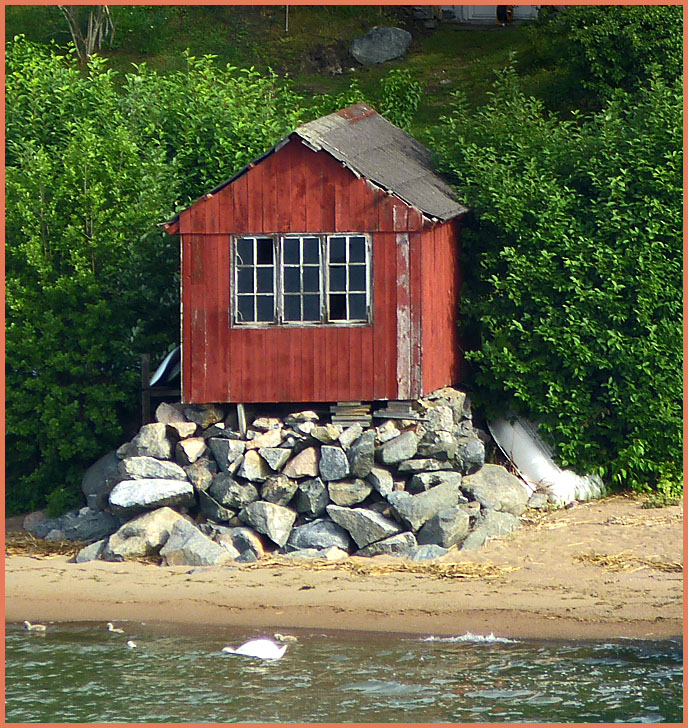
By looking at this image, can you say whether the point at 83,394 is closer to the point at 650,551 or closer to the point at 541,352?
the point at 541,352

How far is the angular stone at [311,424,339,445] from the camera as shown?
51.9 feet

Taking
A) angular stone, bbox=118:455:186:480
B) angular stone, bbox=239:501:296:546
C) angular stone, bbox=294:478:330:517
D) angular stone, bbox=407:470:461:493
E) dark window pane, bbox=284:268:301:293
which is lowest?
angular stone, bbox=239:501:296:546

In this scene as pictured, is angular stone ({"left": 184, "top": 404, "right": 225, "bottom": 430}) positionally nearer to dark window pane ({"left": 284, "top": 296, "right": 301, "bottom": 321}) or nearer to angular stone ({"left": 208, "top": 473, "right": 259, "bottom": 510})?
angular stone ({"left": 208, "top": 473, "right": 259, "bottom": 510})

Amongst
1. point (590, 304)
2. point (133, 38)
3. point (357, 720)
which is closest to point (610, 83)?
point (590, 304)

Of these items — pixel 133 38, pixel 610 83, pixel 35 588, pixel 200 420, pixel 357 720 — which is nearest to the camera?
pixel 357 720

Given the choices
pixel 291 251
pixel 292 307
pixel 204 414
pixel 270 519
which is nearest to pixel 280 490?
pixel 270 519

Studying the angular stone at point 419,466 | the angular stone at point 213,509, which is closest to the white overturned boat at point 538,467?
the angular stone at point 419,466

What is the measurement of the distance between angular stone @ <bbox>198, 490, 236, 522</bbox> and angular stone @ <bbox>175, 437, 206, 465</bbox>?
473mm

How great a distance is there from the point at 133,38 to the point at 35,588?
2558cm

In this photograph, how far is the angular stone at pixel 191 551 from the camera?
1509 cm

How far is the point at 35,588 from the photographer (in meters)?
14.7

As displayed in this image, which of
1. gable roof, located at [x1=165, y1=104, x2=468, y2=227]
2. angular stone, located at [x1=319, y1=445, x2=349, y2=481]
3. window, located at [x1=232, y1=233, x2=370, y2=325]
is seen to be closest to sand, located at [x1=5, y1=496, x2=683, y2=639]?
angular stone, located at [x1=319, y1=445, x2=349, y2=481]

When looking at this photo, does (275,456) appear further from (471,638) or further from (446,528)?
(471,638)

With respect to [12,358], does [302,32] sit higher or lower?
higher
